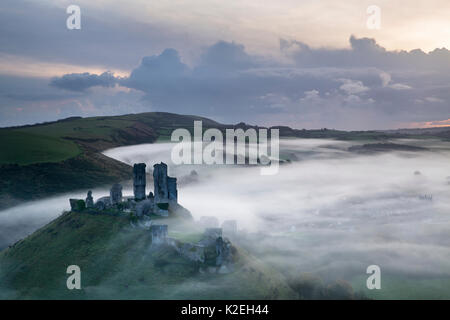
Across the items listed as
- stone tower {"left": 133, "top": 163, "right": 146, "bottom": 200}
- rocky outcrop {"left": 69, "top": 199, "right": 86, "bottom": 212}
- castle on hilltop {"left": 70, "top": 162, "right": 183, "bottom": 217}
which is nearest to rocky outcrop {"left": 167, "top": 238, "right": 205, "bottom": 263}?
castle on hilltop {"left": 70, "top": 162, "right": 183, "bottom": 217}

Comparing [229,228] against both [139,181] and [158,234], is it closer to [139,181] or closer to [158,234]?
[139,181]

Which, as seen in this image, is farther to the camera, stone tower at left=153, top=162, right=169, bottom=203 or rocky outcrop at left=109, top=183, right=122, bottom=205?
stone tower at left=153, top=162, right=169, bottom=203

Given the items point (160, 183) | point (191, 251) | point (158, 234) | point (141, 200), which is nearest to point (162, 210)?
point (141, 200)

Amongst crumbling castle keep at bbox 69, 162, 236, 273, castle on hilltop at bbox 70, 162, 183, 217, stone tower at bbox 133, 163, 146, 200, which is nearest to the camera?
crumbling castle keep at bbox 69, 162, 236, 273

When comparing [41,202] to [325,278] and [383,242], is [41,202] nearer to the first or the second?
[325,278]

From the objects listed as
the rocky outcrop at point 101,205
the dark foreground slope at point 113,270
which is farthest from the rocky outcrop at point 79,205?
the rocky outcrop at point 101,205

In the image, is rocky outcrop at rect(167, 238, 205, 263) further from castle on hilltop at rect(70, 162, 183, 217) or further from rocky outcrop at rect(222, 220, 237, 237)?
rocky outcrop at rect(222, 220, 237, 237)

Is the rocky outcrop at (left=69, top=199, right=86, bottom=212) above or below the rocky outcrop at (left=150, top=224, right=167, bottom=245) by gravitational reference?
above

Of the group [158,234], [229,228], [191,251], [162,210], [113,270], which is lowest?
[113,270]
